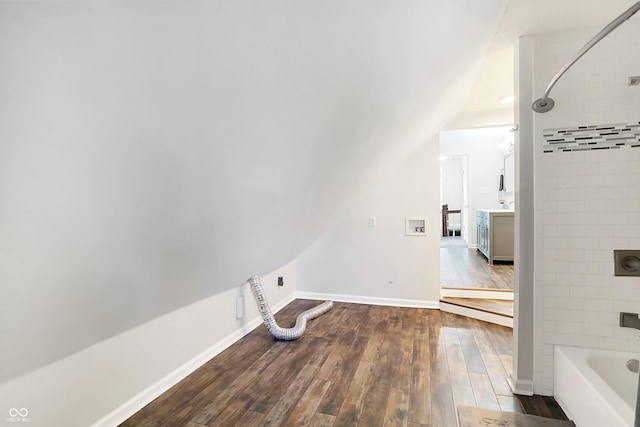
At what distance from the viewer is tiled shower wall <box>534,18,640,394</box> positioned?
1.80m

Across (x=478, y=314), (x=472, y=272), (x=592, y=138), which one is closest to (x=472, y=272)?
(x=472, y=272)

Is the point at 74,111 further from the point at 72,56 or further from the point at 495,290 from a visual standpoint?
the point at 495,290

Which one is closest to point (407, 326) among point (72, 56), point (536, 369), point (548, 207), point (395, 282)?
point (395, 282)

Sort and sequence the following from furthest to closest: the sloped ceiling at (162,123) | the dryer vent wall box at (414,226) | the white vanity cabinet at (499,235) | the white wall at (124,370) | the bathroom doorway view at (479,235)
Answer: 1. the white vanity cabinet at (499,235)
2. the dryer vent wall box at (414,226)
3. the bathroom doorway view at (479,235)
4. the white wall at (124,370)
5. the sloped ceiling at (162,123)

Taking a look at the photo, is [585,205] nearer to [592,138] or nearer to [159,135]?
[592,138]

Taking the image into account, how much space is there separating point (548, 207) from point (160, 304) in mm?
2480

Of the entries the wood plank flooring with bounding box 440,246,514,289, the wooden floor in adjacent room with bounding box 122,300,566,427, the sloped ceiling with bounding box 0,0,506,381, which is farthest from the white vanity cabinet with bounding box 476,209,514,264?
the sloped ceiling with bounding box 0,0,506,381

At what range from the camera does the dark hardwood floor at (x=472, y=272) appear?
3.93 m

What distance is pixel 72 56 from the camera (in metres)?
0.65

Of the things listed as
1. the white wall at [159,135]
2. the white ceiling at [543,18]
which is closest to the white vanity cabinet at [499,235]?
the white ceiling at [543,18]

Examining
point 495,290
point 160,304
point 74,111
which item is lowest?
point 495,290

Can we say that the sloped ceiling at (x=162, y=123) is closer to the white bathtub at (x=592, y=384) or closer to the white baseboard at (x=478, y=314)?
the white bathtub at (x=592, y=384)

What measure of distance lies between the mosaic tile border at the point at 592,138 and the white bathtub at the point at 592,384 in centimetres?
122

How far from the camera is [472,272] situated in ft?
15.0
